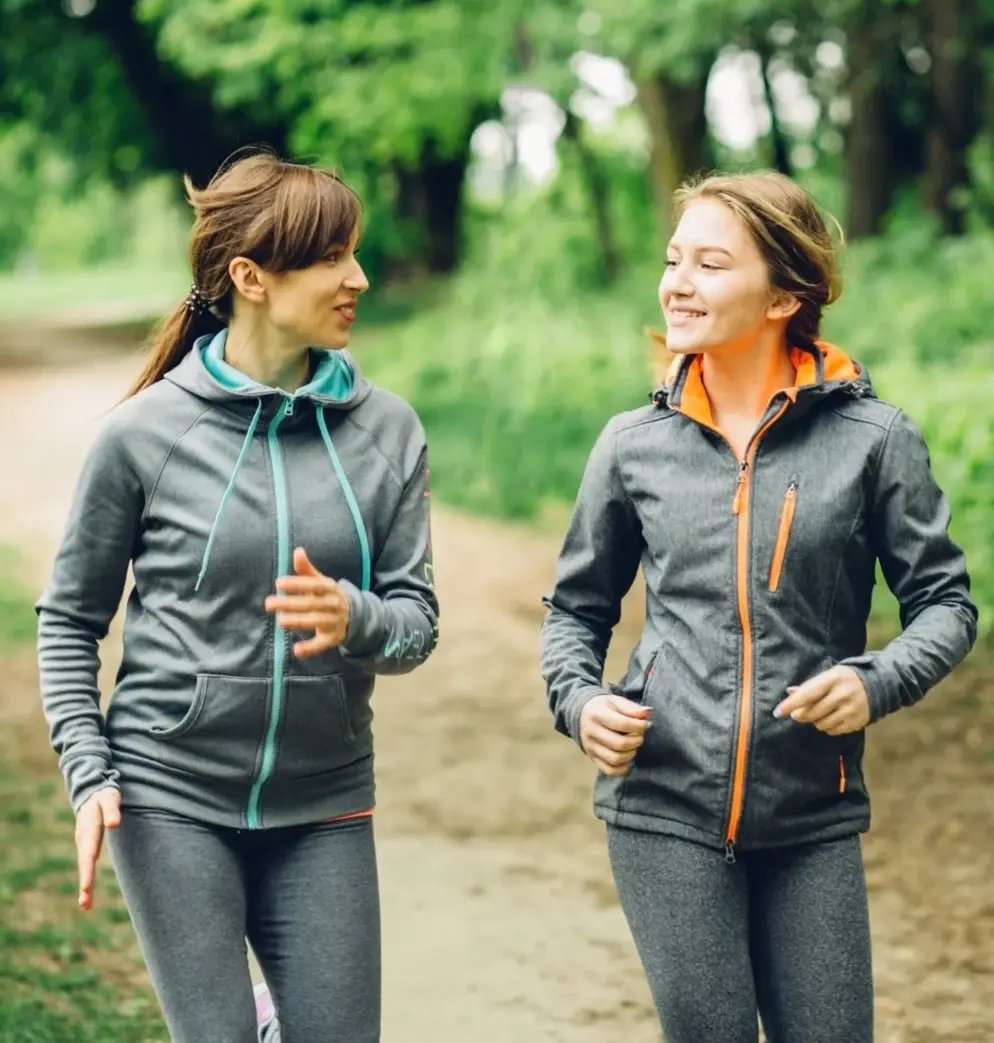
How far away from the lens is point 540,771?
25.6 ft

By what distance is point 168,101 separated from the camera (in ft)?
96.7

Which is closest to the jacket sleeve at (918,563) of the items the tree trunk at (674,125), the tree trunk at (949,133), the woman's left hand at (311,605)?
the woman's left hand at (311,605)

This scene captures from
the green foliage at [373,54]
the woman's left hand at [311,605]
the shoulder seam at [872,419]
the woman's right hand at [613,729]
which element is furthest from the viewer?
the green foliage at [373,54]

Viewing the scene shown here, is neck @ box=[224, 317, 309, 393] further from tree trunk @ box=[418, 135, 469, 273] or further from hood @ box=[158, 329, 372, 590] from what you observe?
tree trunk @ box=[418, 135, 469, 273]

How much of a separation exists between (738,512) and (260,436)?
870mm

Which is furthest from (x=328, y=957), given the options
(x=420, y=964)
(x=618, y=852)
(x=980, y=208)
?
(x=980, y=208)

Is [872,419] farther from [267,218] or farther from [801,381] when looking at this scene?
[267,218]

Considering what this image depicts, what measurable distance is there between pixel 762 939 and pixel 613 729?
0.47 metres

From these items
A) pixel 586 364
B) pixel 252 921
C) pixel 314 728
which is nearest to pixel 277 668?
pixel 314 728

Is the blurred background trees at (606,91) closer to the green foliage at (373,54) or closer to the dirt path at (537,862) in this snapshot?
the green foliage at (373,54)

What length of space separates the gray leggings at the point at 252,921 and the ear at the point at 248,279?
95 cm

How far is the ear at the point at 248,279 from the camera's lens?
3174 mm

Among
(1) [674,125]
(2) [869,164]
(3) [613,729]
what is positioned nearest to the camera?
(3) [613,729]

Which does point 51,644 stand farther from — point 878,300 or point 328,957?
point 878,300
